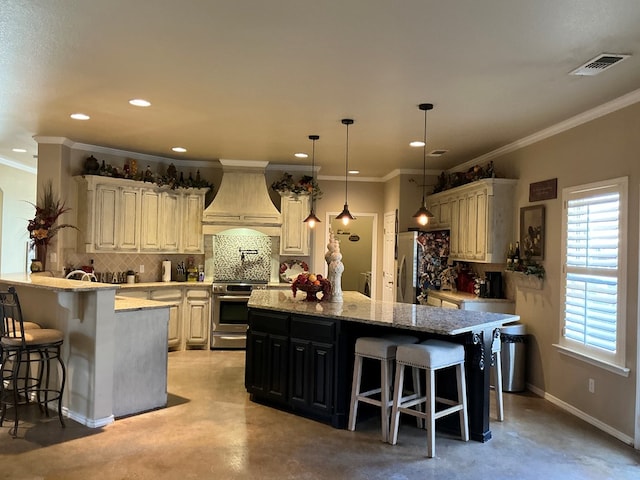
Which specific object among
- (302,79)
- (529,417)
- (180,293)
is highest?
(302,79)

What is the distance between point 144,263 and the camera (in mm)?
7180

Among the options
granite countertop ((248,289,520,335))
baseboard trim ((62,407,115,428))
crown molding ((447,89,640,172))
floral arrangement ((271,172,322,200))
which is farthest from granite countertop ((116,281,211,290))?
crown molding ((447,89,640,172))

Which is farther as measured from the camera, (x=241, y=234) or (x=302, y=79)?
(x=241, y=234)

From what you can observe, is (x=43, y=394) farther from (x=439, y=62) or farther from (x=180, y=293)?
(x=439, y=62)

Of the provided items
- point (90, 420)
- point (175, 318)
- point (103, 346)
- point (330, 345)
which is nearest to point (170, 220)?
point (175, 318)

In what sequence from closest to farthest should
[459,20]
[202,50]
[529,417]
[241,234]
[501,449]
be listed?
1. [459,20]
2. [202,50]
3. [501,449]
4. [529,417]
5. [241,234]

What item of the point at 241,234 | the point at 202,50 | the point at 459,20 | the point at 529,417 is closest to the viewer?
the point at 459,20

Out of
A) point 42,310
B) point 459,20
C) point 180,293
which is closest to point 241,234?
point 180,293

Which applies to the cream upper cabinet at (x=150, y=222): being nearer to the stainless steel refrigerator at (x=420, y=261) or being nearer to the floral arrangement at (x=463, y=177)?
the stainless steel refrigerator at (x=420, y=261)

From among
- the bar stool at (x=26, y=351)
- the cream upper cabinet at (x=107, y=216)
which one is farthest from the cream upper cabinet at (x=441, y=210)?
the bar stool at (x=26, y=351)

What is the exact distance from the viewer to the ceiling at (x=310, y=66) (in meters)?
2.66

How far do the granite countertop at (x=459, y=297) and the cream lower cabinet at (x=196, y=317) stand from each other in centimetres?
318

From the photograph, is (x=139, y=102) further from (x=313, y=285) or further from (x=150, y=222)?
(x=150, y=222)

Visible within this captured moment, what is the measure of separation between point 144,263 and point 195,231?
2.83 feet
